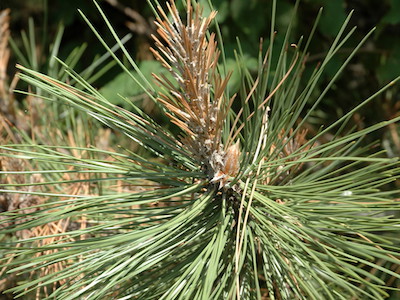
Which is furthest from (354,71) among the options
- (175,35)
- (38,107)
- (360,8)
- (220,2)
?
(175,35)

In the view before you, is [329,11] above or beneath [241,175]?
above

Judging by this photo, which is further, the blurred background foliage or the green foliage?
the blurred background foliage

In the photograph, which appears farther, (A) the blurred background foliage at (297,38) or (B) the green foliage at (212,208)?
(A) the blurred background foliage at (297,38)

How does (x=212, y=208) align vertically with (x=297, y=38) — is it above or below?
below

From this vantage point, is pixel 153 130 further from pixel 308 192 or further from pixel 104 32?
pixel 104 32

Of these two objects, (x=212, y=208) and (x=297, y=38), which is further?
(x=297, y=38)

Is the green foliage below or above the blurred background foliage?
below

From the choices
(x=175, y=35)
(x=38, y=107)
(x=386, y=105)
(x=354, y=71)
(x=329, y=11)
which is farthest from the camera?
(x=354, y=71)

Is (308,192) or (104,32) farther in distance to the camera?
(104,32)
